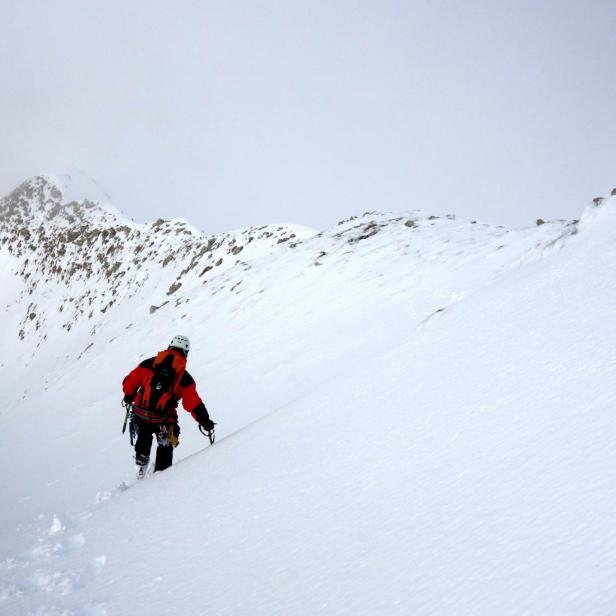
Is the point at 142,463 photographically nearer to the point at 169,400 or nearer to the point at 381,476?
the point at 169,400

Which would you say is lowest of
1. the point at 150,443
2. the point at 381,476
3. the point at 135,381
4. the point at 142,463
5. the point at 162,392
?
the point at 381,476

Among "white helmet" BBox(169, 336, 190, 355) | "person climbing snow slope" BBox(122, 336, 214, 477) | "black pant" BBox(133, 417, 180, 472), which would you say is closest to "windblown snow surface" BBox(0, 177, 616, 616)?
"black pant" BBox(133, 417, 180, 472)

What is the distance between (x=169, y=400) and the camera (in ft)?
19.3

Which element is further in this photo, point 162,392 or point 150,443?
point 150,443

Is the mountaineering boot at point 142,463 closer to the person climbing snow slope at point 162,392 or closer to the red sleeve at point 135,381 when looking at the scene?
the person climbing snow slope at point 162,392

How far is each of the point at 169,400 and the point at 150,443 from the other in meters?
0.80

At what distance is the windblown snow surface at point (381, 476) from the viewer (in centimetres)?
206

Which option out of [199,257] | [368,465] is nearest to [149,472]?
[368,465]

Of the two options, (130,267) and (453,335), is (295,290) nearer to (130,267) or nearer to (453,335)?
(453,335)

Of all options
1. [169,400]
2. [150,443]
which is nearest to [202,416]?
[169,400]

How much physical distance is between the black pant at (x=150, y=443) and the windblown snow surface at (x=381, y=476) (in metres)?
0.44

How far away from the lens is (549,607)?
62.9 inches

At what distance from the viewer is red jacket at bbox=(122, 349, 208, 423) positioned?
5.86 meters

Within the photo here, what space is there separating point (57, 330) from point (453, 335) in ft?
97.2
